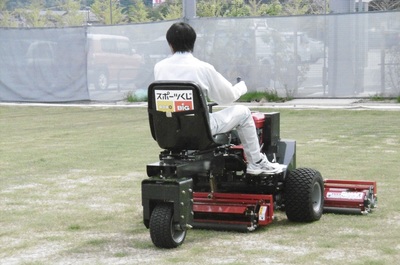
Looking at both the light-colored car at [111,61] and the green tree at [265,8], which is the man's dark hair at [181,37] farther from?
the green tree at [265,8]

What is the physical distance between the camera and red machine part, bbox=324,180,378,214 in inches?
283

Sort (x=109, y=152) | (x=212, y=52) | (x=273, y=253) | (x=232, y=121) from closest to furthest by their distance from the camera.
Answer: (x=273, y=253) < (x=232, y=121) < (x=109, y=152) < (x=212, y=52)

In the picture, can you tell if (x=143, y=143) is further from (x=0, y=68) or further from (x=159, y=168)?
(x=0, y=68)

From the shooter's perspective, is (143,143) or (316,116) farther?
(316,116)

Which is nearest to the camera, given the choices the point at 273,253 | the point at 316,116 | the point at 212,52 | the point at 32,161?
the point at 273,253

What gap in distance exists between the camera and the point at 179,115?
6.30 metres

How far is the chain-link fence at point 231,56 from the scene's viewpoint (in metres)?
18.2

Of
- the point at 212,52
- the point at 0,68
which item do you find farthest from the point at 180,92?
the point at 0,68

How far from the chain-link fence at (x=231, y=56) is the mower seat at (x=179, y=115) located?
A: 1234 cm

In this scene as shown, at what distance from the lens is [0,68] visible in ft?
70.8

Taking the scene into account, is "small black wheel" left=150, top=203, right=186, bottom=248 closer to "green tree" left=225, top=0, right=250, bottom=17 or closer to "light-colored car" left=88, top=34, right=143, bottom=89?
"light-colored car" left=88, top=34, right=143, bottom=89

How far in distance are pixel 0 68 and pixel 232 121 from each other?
52.6 ft

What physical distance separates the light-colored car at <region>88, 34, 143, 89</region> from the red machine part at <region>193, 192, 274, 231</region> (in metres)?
13.8

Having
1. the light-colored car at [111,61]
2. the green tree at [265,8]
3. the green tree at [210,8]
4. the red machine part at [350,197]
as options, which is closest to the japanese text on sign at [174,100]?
the red machine part at [350,197]
